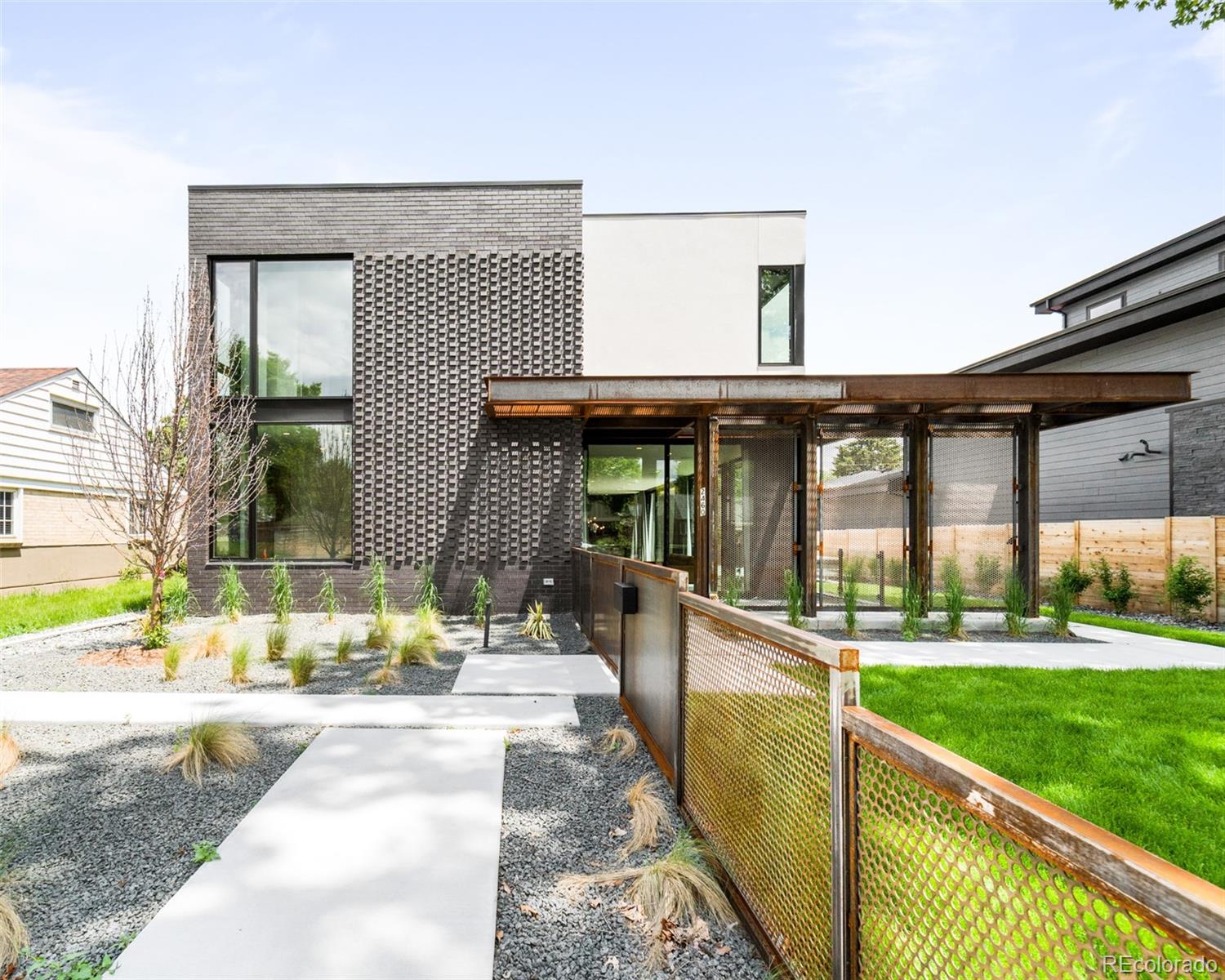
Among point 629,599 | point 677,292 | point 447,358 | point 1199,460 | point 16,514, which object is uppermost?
point 677,292

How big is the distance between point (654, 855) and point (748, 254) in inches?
417

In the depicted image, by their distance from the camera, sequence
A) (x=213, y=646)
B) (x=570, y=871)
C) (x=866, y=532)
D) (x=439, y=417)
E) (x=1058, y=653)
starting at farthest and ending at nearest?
(x=439, y=417) → (x=866, y=532) → (x=1058, y=653) → (x=213, y=646) → (x=570, y=871)

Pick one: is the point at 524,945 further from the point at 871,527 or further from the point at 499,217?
the point at 499,217

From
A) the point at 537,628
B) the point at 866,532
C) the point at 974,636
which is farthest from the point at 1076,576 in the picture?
the point at 537,628

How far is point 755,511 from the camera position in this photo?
8.87 metres

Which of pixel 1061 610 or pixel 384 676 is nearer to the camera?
pixel 384 676

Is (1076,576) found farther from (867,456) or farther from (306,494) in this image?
(306,494)

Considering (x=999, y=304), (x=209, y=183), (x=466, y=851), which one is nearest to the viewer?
(x=466, y=851)

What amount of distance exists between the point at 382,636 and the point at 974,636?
7.70 metres

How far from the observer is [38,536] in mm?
12383

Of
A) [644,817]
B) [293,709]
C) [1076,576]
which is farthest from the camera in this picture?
[1076,576]

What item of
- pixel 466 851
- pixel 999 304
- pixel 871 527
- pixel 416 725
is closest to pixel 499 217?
pixel 871 527

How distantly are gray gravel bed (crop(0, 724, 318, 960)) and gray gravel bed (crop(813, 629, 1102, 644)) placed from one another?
21.4ft

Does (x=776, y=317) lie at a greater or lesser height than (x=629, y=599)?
greater
